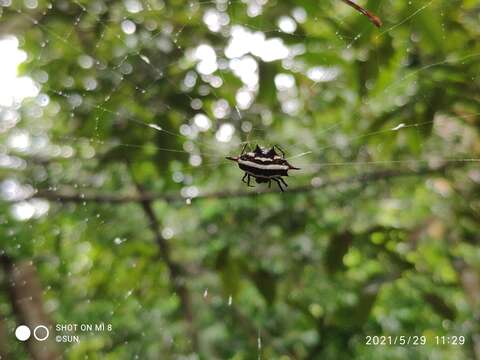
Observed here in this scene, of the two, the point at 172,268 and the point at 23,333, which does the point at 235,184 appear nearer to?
the point at 172,268

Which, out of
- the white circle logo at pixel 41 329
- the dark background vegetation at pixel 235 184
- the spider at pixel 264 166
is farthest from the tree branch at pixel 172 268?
the spider at pixel 264 166

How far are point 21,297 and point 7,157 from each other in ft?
2.64

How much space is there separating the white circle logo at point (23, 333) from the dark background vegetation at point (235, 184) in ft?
0.14

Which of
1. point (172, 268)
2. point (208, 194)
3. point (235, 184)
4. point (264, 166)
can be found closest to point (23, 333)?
point (172, 268)

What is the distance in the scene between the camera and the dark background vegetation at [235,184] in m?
1.94

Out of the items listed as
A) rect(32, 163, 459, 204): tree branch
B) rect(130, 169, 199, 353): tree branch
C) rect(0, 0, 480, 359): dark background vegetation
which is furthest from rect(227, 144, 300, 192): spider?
rect(130, 169, 199, 353): tree branch

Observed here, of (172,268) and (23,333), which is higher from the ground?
(172,268)

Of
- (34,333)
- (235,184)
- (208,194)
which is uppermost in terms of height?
(208,194)

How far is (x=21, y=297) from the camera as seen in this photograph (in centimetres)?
260

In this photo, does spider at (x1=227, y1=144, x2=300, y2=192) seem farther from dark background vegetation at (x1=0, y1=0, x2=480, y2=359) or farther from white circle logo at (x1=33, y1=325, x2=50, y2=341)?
white circle logo at (x1=33, y1=325, x2=50, y2=341)

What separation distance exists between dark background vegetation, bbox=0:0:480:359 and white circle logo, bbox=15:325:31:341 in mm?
42

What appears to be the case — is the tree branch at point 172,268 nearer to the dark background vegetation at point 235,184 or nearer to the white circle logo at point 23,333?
the dark background vegetation at point 235,184

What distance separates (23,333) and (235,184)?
61.9 inches

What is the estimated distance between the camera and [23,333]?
2.58 m
